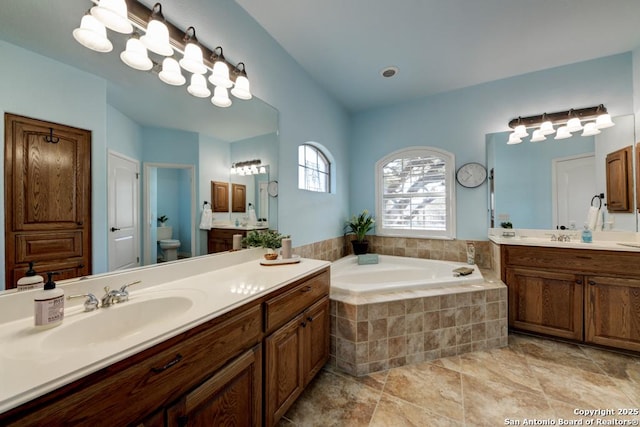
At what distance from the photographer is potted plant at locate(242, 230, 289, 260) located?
195 centimetres

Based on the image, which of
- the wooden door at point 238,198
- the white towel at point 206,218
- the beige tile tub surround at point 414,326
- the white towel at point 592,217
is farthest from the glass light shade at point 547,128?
the white towel at point 206,218

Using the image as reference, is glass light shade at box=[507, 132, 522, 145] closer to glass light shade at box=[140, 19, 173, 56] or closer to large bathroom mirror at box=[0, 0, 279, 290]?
large bathroom mirror at box=[0, 0, 279, 290]

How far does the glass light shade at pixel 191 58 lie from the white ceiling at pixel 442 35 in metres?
0.72

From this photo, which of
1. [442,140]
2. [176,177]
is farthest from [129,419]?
[442,140]

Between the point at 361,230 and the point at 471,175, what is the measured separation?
4.95ft

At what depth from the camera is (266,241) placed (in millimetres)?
2045

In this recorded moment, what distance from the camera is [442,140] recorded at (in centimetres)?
320

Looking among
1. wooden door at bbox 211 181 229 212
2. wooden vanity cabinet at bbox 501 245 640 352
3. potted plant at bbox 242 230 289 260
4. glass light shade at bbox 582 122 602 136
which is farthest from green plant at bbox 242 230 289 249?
glass light shade at bbox 582 122 602 136

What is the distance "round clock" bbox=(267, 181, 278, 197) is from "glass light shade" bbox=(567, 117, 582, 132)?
3016mm

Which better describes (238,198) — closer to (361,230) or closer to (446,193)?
(361,230)

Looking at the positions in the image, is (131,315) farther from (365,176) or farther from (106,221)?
(365,176)

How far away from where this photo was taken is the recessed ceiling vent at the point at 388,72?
2.66 metres

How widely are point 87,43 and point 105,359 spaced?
127 centimetres

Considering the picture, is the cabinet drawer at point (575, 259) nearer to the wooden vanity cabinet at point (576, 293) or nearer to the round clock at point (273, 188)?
the wooden vanity cabinet at point (576, 293)
